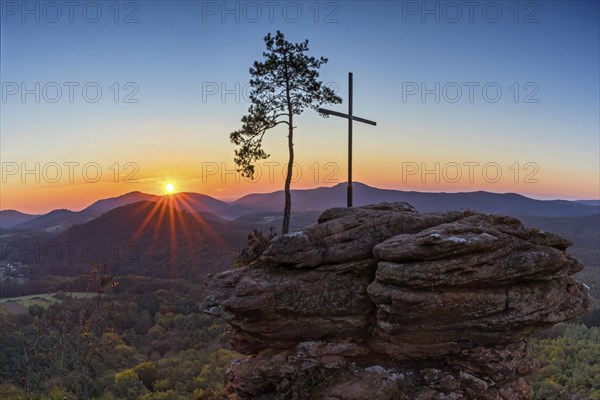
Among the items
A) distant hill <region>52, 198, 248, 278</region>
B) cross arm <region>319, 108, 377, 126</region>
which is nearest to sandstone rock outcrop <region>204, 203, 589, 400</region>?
cross arm <region>319, 108, 377, 126</region>

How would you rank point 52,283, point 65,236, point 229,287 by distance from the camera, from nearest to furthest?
point 229,287, point 52,283, point 65,236

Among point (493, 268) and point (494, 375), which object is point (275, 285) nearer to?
point (493, 268)

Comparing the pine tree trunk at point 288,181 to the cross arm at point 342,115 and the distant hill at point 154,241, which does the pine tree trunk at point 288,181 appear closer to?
the cross arm at point 342,115

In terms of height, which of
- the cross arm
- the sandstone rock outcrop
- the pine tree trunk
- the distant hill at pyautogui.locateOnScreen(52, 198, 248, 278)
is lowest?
the distant hill at pyautogui.locateOnScreen(52, 198, 248, 278)

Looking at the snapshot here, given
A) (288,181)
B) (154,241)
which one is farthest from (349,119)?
(154,241)

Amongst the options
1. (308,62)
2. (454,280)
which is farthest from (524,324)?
(308,62)

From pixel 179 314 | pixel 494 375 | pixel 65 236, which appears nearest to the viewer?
pixel 494 375

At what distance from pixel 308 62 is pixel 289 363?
45.1 ft

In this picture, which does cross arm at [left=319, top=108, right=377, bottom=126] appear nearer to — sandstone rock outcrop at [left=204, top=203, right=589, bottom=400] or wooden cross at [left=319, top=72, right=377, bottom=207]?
wooden cross at [left=319, top=72, right=377, bottom=207]

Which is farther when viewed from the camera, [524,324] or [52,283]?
[52,283]

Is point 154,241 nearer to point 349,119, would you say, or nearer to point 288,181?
point 288,181

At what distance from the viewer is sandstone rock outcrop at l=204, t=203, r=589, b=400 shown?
1391 centimetres

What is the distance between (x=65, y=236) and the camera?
140 meters

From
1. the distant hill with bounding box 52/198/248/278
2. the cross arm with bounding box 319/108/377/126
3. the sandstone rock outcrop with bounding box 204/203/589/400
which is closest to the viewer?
the sandstone rock outcrop with bounding box 204/203/589/400
